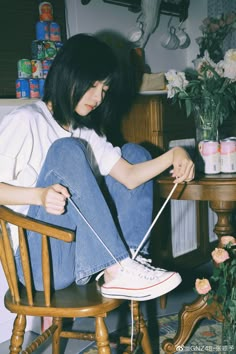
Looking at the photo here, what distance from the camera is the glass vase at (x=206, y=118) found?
162cm

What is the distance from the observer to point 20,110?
4.17ft

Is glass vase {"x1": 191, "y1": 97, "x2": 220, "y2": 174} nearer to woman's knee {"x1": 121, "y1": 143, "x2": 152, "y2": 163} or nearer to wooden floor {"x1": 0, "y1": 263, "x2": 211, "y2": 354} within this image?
woman's knee {"x1": 121, "y1": 143, "x2": 152, "y2": 163}

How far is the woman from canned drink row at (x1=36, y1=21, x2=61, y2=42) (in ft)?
1.77

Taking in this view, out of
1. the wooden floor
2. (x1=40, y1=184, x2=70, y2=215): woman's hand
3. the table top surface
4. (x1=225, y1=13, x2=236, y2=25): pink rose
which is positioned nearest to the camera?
(x1=40, y1=184, x2=70, y2=215): woman's hand

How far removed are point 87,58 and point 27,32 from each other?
2.42 feet

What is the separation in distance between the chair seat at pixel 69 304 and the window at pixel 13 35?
3.23 ft

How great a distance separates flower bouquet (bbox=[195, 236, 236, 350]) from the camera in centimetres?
121

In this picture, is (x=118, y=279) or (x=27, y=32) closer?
(x=118, y=279)

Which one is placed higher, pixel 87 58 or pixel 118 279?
pixel 87 58

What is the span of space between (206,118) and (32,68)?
759mm

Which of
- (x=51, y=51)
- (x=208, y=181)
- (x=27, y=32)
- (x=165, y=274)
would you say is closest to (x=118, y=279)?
(x=165, y=274)

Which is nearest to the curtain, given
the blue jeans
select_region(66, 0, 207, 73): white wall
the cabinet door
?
select_region(66, 0, 207, 73): white wall

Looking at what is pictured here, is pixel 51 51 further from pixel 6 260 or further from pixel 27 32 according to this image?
pixel 6 260

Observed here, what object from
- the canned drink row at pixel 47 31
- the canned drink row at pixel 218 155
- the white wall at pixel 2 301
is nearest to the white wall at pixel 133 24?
the canned drink row at pixel 47 31
